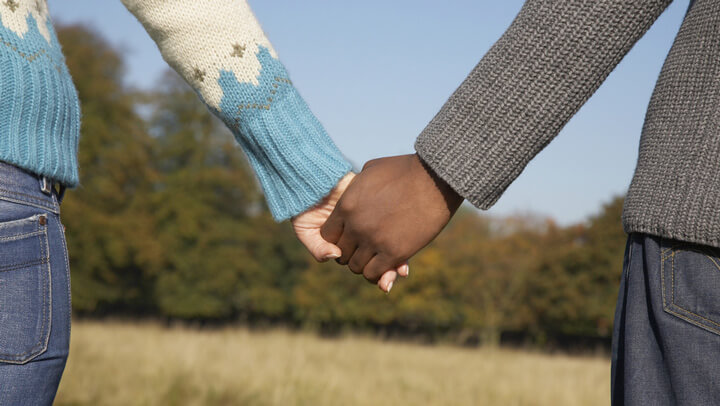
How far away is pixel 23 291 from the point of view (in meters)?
1.38

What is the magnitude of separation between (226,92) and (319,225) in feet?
1.69

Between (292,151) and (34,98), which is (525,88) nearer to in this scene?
(292,151)

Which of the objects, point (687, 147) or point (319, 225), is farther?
point (319, 225)

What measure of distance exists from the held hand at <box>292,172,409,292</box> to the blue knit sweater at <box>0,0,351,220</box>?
0.18 feet

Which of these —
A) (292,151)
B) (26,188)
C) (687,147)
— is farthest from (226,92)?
(687,147)

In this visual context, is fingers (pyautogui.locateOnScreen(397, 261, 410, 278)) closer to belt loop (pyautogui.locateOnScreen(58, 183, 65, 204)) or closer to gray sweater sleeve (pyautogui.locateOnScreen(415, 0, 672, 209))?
gray sweater sleeve (pyautogui.locateOnScreen(415, 0, 672, 209))

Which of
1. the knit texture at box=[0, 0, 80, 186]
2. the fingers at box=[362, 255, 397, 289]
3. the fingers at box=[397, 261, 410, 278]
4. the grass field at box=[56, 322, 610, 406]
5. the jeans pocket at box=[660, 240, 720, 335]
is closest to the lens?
the jeans pocket at box=[660, 240, 720, 335]

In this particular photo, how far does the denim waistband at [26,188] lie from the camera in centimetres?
141

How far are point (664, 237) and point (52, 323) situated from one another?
134cm

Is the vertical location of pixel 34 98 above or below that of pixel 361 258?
above

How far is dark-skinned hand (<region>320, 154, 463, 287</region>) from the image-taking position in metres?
1.58

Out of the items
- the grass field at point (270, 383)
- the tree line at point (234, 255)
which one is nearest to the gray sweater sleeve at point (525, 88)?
the grass field at point (270, 383)

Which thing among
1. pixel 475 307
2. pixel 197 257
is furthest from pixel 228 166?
pixel 475 307

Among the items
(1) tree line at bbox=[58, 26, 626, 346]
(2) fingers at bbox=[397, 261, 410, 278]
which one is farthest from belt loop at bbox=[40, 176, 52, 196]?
(1) tree line at bbox=[58, 26, 626, 346]
